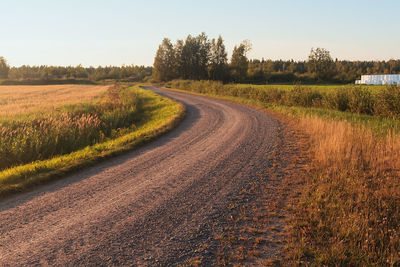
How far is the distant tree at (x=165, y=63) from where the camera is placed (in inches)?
3693

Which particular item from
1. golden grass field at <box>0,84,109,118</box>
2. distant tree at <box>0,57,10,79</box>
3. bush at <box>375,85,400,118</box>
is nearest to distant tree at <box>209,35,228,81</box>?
golden grass field at <box>0,84,109,118</box>

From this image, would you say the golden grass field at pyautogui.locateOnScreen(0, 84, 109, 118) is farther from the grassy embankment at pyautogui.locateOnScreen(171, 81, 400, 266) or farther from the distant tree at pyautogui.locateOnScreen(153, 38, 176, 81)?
the distant tree at pyautogui.locateOnScreen(153, 38, 176, 81)

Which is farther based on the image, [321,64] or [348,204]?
[321,64]

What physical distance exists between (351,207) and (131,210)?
14.7ft

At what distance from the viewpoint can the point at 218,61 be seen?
295 ft

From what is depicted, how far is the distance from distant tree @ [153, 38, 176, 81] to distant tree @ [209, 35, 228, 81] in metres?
14.4

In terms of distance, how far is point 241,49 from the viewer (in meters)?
87.0

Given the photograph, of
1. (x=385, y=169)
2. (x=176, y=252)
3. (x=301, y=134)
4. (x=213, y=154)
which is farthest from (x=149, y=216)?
(x=301, y=134)

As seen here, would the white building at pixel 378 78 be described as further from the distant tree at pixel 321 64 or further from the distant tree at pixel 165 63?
the distant tree at pixel 165 63

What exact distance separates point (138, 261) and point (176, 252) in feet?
1.91

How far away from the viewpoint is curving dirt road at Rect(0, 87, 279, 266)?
409cm

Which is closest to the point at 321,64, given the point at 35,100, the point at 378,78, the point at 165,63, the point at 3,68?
the point at 378,78

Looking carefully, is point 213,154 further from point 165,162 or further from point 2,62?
point 2,62

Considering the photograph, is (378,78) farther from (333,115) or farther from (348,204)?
(348,204)
